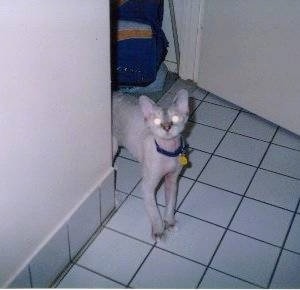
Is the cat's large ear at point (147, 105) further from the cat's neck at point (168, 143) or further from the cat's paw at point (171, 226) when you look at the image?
the cat's paw at point (171, 226)

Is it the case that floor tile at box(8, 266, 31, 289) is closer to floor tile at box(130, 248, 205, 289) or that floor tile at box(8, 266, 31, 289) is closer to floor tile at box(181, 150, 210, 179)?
floor tile at box(130, 248, 205, 289)

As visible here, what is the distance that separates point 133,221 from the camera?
1856 mm

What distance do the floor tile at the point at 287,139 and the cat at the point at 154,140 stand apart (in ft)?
2.77

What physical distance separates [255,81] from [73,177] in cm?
135

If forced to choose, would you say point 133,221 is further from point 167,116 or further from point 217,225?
point 167,116

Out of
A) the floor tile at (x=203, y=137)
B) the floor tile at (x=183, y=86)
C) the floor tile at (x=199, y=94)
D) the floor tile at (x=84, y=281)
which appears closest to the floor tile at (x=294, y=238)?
the floor tile at (x=203, y=137)

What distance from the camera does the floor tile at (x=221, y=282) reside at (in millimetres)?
1579

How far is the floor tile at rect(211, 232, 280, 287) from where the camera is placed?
5.33 ft

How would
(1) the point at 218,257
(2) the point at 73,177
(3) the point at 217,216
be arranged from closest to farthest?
(2) the point at 73,177 → (1) the point at 218,257 → (3) the point at 217,216

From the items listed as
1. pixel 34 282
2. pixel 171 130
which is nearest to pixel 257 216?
pixel 171 130

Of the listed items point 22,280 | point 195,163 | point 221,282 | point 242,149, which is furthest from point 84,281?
point 242,149

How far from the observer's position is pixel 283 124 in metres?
2.38

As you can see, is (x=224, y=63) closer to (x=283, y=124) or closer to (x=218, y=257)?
(x=283, y=124)

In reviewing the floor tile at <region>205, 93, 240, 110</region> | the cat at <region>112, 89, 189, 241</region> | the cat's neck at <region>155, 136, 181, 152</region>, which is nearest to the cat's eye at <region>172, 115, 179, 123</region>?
the cat at <region>112, 89, 189, 241</region>
